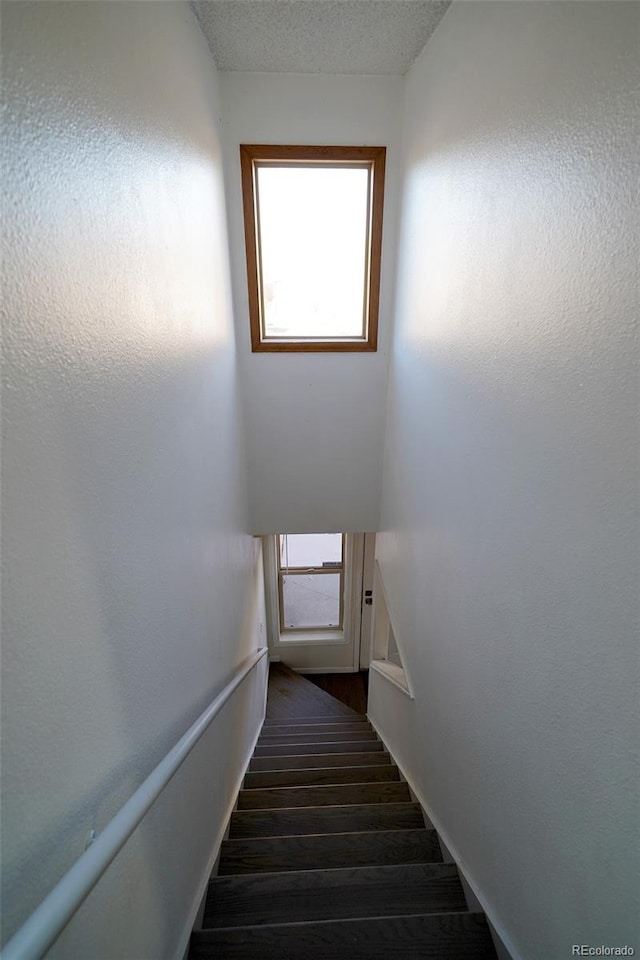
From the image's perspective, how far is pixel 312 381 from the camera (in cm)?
338

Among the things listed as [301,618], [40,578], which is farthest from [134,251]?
[301,618]

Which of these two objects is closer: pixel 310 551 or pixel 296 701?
pixel 296 701

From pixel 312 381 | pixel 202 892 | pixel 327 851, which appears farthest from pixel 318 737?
pixel 312 381

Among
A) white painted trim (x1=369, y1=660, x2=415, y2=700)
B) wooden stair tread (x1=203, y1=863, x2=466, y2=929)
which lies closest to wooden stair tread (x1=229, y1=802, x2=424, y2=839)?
wooden stair tread (x1=203, y1=863, x2=466, y2=929)

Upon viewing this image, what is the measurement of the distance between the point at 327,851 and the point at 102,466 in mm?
2005

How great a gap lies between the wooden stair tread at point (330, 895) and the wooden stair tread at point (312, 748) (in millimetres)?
1620

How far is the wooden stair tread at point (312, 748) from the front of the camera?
343cm

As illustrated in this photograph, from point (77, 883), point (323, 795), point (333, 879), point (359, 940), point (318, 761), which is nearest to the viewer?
point (77, 883)

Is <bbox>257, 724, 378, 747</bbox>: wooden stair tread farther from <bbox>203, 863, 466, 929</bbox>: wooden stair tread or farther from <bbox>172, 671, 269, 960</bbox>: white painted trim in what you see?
<bbox>203, 863, 466, 929</bbox>: wooden stair tread

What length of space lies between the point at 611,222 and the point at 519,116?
0.58m

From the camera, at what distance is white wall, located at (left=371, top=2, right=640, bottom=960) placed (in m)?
0.86

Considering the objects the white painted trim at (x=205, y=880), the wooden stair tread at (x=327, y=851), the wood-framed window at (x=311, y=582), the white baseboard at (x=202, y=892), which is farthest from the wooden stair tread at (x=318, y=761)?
the wood-framed window at (x=311, y=582)

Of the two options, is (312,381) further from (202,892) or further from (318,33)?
(202,892)

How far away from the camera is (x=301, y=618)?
5.76 meters
